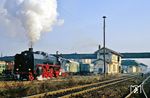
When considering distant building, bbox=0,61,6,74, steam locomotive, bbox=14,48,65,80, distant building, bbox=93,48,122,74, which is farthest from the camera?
distant building, bbox=93,48,122,74

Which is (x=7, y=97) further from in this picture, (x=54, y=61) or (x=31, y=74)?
(x=54, y=61)

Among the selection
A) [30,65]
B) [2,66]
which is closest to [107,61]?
[2,66]

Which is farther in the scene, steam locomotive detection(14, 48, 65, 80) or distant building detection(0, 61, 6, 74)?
distant building detection(0, 61, 6, 74)

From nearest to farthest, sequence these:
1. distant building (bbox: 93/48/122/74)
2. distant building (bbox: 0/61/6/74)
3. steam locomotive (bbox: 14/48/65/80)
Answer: steam locomotive (bbox: 14/48/65/80) < distant building (bbox: 0/61/6/74) < distant building (bbox: 93/48/122/74)

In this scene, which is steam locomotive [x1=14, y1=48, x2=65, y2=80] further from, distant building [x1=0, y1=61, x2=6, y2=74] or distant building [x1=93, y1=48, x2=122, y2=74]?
distant building [x1=93, y1=48, x2=122, y2=74]

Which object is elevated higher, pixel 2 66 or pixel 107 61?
pixel 107 61

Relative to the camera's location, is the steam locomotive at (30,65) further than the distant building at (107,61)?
No

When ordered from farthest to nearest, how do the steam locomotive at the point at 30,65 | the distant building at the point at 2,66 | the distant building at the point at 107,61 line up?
the distant building at the point at 107,61, the distant building at the point at 2,66, the steam locomotive at the point at 30,65

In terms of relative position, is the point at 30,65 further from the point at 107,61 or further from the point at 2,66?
the point at 107,61

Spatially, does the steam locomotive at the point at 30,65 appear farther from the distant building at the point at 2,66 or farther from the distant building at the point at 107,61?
the distant building at the point at 107,61

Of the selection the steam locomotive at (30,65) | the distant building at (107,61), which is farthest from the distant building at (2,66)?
the distant building at (107,61)

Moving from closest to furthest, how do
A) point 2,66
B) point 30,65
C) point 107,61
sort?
point 30,65, point 2,66, point 107,61

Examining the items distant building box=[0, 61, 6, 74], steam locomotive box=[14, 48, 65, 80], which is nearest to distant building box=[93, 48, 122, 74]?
distant building box=[0, 61, 6, 74]

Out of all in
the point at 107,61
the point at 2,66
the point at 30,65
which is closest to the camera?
the point at 30,65
